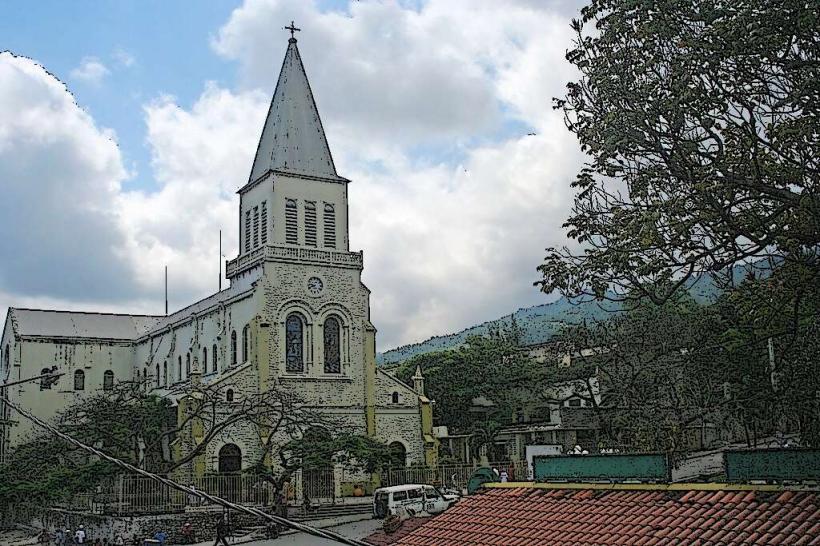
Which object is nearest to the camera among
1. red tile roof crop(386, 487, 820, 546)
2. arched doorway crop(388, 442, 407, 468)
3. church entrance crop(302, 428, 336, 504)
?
red tile roof crop(386, 487, 820, 546)

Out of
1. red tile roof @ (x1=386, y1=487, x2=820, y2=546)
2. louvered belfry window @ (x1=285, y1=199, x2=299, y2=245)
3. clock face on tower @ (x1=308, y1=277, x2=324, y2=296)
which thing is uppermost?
louvered belfry window @ (x1=285, y1=199, x2=299, y2=245)

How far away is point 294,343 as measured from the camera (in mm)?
39750

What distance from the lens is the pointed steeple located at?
137ft

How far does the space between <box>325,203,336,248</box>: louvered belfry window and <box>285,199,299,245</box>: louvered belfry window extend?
1479 mm

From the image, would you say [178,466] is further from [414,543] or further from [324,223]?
[414,543]

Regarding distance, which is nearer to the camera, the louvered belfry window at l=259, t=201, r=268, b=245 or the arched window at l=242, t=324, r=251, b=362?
the arched window at l=242, t=324, r=251, b=362

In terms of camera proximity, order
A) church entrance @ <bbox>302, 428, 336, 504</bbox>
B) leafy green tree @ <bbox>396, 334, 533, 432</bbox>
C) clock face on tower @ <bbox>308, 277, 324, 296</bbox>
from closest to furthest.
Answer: church entrance @ <bbox>302, 428, 336, 504</bbox> → clock face on tower @ <bbox>308, 277, 324, 296</bbox> → leafy green tree @ <bbox>396, 334, 533, 432</bbox>

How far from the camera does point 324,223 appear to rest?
41.7m

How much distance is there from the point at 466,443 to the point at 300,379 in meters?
11.4

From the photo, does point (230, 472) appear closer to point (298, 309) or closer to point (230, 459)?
point (230, 459)

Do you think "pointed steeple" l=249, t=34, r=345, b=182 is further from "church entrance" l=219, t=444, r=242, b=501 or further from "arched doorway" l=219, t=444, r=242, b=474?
"church entrance" l=219, t=444, r=242, b=501

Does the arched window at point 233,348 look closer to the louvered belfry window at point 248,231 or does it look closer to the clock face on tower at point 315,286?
the louvered belfry window at point 248,231

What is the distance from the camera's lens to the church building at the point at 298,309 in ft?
128

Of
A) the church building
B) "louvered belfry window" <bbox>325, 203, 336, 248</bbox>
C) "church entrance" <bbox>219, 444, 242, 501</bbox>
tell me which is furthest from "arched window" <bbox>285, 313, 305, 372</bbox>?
"church entrance" <bbox>219, 444, 242, 501</bbox>
